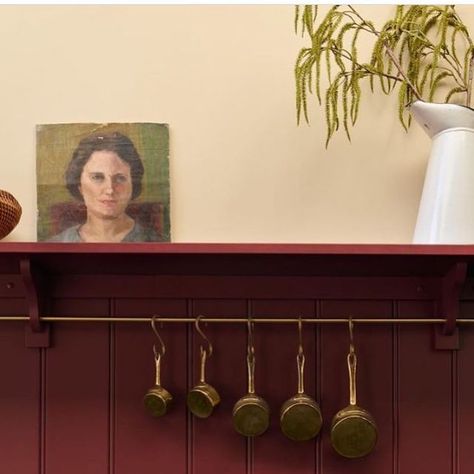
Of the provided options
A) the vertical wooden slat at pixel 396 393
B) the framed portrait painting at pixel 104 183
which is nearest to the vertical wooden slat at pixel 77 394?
the framed portrait painting at pixel 104 183

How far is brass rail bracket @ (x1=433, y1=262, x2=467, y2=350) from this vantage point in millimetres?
891

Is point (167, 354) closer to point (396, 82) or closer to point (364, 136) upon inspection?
point (364, 136)

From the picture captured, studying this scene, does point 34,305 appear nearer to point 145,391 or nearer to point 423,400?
point 145,391

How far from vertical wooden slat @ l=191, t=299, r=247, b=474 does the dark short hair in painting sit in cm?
26

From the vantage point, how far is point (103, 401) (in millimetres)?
1017

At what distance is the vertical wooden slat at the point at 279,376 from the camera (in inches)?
39.6

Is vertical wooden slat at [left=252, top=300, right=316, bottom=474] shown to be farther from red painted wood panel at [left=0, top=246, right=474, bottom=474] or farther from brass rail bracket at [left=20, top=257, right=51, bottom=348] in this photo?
brass rail bracket at [left=20, top=257, right=51, bottom=348]

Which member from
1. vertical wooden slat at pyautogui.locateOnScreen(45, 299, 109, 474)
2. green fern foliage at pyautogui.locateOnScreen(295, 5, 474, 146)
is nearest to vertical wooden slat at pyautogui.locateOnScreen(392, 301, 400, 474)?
green fern foliage at pyautogui.locateOnScreen(295, 5, 474, 146)

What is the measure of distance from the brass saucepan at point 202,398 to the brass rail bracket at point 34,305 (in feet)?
0.90

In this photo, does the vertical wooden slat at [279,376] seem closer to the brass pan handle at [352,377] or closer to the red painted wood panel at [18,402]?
the brass pan handle at [352,377]

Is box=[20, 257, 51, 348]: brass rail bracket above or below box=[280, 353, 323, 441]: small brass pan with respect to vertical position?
above

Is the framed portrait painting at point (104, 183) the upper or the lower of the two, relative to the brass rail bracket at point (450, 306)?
upper

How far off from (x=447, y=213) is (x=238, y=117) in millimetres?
412

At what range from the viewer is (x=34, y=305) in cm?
97
